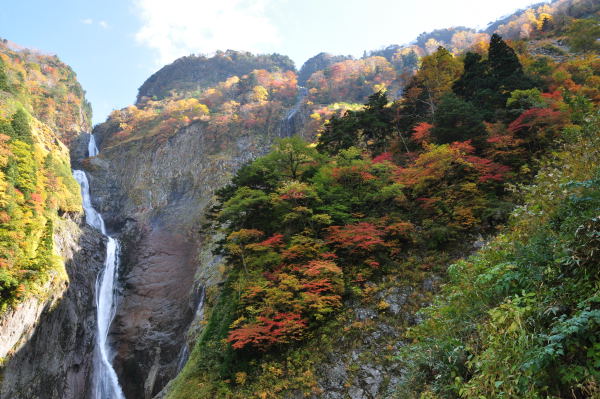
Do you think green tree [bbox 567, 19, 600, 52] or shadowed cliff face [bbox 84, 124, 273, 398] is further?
green tree [bbox 567, 19, 600, 52]

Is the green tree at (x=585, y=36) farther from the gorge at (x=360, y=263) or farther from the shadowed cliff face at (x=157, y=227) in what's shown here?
the shadowed cliff face at (x=157, y=227)

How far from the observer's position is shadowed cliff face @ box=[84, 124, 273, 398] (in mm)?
25125

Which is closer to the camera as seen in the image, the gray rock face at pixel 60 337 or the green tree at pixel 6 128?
the gray rock face at pixel 60 337

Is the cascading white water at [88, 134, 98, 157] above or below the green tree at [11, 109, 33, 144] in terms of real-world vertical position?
above

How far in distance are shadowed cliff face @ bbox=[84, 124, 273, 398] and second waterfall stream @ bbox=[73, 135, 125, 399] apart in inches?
25.1

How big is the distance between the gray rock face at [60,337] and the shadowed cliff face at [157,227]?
3.04 meters

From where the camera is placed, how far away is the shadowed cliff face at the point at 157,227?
82.4ft

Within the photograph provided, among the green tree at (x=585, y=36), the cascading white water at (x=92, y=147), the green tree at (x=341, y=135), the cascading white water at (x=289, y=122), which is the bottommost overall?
the green tree at (x=341, y=135)

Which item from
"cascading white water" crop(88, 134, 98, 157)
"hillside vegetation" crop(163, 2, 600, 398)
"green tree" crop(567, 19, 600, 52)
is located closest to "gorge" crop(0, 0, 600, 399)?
"hillside vegetation" crop(163, 2, 600, 398)

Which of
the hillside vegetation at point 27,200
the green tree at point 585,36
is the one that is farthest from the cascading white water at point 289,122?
the green tree at point 585,36

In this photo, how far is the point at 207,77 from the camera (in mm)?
94188

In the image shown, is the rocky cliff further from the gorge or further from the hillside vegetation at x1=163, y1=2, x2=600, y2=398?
the hillside vegetation at x1=163, y1=2, x2=600, y2=398

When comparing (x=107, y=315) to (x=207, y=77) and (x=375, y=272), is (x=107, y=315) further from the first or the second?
(x=207, y=77)

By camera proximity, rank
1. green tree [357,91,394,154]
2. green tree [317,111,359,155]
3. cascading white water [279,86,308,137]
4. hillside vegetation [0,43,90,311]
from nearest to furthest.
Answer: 1. hillside vegetation [0,43,90,311]
2. green tree [357,91,394,154]
3. green tree [317,111,359,155]
4. cascading white water [279,86,308,137]
